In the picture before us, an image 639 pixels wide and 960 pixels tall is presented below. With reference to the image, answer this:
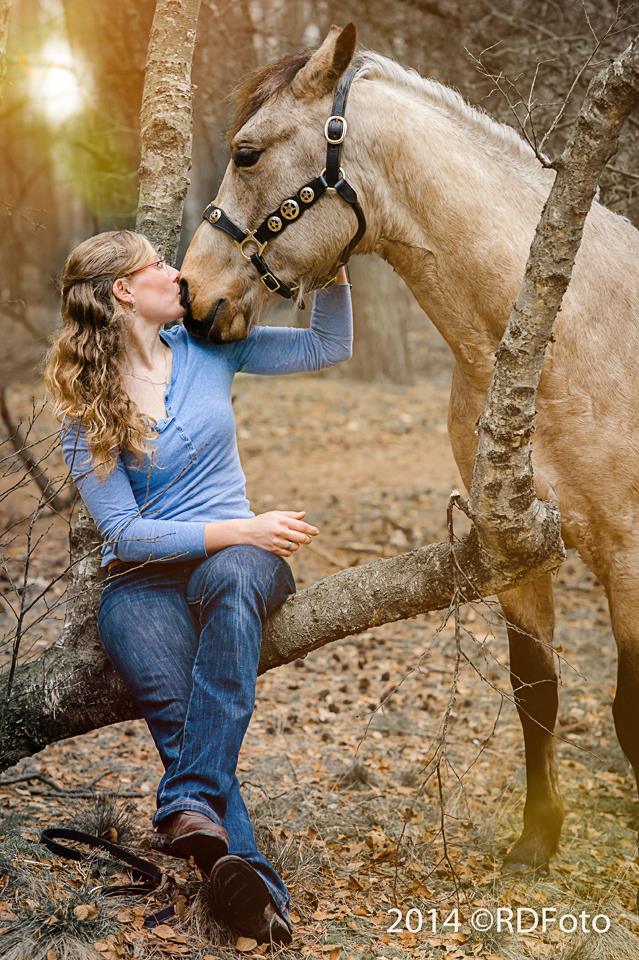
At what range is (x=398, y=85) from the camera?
9.19 feet

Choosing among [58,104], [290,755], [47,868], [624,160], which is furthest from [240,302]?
[58,104]

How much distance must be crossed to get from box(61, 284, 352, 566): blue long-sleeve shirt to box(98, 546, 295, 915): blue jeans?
0.11 m

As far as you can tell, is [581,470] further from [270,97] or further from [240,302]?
[270,97]

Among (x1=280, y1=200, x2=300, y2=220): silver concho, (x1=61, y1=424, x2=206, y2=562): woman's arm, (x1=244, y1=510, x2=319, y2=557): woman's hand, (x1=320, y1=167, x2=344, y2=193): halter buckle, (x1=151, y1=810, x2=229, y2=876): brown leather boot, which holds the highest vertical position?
(x1=320, y1=167, x2=344, y2=193): halter buckle

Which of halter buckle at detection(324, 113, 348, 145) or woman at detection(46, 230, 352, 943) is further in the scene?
halter buckle at detection(324, 113, 348, 145)

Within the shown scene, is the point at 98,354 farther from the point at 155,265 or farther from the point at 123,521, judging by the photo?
the point at 123,521

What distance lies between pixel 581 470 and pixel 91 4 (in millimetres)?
5288

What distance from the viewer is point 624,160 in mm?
4488

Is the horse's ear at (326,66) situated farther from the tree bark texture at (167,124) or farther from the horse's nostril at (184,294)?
the horse's nostril at (184,294)

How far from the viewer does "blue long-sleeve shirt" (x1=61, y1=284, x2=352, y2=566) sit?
2395 mm

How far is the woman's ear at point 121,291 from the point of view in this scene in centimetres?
257

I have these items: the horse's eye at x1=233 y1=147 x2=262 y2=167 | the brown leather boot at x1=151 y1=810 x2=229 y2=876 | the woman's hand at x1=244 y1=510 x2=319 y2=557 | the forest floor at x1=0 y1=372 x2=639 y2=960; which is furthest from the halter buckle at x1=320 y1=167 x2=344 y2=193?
the brown leather boot at x1=151 y1=810 x2=229 y2=876

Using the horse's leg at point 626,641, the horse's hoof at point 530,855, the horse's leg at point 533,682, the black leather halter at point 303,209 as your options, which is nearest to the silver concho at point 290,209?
the black leather halter at point 303,209

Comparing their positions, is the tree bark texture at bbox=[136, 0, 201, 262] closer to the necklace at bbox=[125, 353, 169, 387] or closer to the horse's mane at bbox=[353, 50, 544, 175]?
the necklace at bbox=[125, 353, 169, 387]
